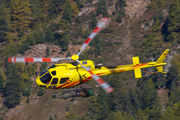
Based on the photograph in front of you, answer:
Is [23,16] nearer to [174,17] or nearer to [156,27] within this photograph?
[156,27]

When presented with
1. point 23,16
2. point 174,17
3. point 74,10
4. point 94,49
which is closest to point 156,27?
point 174,17

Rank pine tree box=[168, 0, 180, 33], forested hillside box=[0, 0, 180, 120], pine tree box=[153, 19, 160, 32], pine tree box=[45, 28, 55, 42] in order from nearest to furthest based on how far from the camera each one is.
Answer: forested hillside box=[0, 0, 180, 120], pine tree box=[168, 0, 180, 33], pine tree box=[45, 28, 55, 42], pine tree box=[153, 19, 160, 32]

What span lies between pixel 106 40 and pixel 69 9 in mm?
22130

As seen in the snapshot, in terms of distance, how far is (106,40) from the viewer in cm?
11594

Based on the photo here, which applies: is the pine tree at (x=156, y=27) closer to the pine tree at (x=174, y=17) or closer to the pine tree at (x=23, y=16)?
the pine tree at (x=174, y=17)

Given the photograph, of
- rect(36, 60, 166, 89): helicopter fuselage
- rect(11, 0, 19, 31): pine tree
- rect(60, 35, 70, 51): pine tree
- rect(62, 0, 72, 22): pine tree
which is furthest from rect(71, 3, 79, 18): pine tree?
rect(36, 60, 166, 89): helicopter fuselage

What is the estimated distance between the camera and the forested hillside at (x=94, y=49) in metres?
97.1

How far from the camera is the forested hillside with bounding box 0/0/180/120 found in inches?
3821

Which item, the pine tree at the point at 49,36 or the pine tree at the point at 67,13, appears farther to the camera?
the pine tree at the point at 67,13

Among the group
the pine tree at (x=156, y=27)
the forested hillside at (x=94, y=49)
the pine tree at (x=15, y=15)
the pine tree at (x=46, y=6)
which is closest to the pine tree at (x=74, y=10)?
the forested hillside at (x=94, y=49)

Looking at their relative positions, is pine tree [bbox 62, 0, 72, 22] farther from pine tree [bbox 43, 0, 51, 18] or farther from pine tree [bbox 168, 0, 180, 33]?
pine tree [bbox 168, 0, 180, 33]

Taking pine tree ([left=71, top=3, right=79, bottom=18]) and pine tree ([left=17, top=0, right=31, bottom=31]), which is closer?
pine tree ([left=17, top=0, right=31, bottom=31])

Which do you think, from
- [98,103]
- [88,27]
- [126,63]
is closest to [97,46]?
[88,27]

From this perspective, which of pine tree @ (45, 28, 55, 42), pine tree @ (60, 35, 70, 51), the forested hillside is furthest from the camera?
pine tree @ (45, 28, 55, 42)
